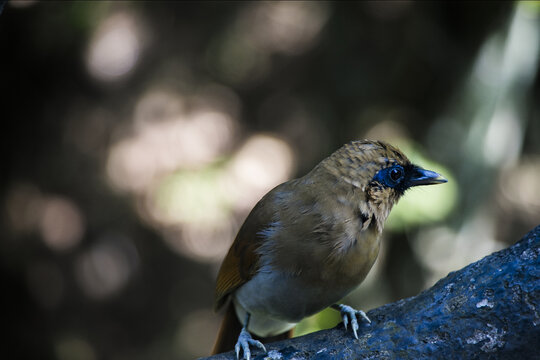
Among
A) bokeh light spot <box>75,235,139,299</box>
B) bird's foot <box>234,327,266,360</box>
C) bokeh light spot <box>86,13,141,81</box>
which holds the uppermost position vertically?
bokeh light spot <box>86,13,141,81</box>

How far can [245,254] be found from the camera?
2.96 metres

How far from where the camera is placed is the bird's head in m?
2.73

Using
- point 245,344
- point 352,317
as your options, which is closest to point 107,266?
point 245,344

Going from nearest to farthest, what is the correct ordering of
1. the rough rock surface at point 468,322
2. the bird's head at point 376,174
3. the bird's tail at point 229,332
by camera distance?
the rough rock surface at point 468,322, the bird's head at point 376,174, the bird's tail at point 229,332

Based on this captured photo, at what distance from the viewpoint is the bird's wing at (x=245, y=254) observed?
2.88 metres

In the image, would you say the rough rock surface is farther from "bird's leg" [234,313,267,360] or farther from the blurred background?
the blurred background

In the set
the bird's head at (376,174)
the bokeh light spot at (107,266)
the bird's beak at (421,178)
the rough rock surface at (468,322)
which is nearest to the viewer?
the rough rock surface at (468,322)

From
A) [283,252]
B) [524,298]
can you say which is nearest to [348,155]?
[283,252]

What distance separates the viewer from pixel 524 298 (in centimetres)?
224

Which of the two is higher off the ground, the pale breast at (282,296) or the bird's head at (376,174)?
the bird's head at (376,174)

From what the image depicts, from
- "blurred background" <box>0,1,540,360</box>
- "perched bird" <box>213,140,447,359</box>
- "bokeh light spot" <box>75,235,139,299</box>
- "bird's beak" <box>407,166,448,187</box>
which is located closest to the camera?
"perched bird" <box>213,140,447,359</box>

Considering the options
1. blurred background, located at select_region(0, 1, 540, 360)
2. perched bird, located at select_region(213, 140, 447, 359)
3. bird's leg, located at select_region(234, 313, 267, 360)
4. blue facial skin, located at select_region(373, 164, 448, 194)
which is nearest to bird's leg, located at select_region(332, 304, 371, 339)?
perched bird, located at select_region(213, 140, 447, 359)

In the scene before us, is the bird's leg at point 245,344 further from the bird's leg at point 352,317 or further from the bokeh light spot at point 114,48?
the bokeh light spot at point 114,48

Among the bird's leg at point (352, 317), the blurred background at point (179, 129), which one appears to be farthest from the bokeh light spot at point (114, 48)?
the bird's leg at point (352, 317)
